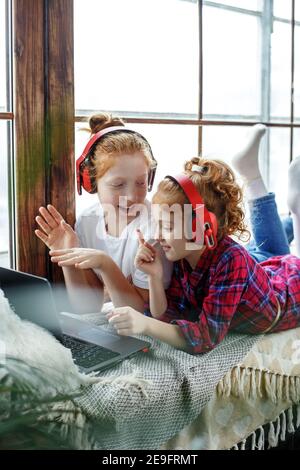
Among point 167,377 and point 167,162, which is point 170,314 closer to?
point 167,377

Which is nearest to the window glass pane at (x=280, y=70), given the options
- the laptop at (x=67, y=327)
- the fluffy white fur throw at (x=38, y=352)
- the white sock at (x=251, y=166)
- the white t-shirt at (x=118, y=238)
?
the white sock at (x=251, y=166)

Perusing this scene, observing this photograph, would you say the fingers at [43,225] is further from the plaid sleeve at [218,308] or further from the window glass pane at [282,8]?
the window glass pane at [282,8]

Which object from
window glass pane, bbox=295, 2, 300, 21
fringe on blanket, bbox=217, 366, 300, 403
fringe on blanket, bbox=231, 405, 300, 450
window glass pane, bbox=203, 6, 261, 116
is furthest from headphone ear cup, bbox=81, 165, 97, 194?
window glass pane, bbox=295, 2, 300, 21

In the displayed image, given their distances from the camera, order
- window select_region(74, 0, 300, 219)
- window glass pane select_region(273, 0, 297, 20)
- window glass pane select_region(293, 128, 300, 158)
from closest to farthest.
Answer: window select_region(74, 0, 300, 219)
window glass pane select_region(273, 0, 297, 20)
window glass pane select_region(293, 128, 300, 158)

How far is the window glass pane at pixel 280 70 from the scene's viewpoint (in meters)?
1.66

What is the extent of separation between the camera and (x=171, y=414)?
48.4 inches

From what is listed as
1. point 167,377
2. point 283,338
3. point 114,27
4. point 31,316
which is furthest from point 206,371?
point 114,27

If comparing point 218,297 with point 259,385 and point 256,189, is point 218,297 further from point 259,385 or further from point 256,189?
point 256,189

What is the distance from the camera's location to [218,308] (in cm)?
137

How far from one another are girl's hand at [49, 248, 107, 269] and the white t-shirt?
1 centimetres

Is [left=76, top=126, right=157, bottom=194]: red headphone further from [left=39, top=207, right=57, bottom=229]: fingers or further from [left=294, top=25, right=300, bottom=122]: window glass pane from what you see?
[left=294, top=25, right=300, bottom=122]: window glass pane

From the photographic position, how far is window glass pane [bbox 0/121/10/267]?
1.22 metres

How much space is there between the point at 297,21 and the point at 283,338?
84cm

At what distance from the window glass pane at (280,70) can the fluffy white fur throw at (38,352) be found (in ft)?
3.00
